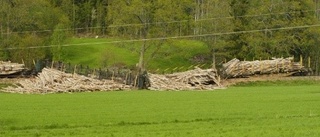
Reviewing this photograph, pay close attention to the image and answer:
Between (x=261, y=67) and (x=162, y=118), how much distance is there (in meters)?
37.6

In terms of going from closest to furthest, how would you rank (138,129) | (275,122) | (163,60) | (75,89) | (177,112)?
(138,129) → (275,122) → (177,112) → (75,89) → (163,60)

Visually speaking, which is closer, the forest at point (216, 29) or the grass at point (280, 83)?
the grass at point (280, 83)

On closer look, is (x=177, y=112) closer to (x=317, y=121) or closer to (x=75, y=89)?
(x=317, y=121)

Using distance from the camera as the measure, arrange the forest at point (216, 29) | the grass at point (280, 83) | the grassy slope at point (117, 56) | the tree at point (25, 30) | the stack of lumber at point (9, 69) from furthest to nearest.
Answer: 1. the grassy slope at point (117, 56)
2. the tree at point (25, 30)
3. the forest at point (216, 29)
4. the grass at point (280, 83)
5. the stack of lumber at point (9, 69)

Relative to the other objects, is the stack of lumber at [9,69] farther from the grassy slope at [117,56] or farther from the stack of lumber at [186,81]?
the grassy slope at [117,56]

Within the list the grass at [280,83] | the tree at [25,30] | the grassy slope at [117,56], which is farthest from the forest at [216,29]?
the grass at [280,83]

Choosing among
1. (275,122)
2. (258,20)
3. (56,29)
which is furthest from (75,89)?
(258,20)

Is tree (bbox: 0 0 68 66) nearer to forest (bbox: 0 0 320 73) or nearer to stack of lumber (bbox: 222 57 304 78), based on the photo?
forest (bbox: 0 0 320 73)

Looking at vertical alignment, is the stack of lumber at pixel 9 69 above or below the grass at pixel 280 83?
above

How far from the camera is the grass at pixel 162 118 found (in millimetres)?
20047

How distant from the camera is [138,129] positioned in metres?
20.8

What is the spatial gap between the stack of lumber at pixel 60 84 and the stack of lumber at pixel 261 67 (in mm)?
14804

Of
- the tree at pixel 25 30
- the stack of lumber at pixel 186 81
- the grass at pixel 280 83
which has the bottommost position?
the grass at pixel 280 83

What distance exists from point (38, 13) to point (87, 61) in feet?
36.4
